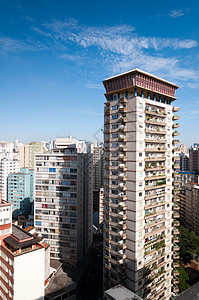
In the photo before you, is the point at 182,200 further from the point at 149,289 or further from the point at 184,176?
the point at 149,289

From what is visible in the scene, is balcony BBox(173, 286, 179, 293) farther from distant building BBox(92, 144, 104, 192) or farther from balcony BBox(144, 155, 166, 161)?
distant building BBox(92, 144, 104, 192)

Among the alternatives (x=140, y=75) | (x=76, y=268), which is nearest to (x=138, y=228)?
(x=140, y=75)

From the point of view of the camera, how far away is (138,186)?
29656 millimetres

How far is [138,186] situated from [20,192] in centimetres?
7913

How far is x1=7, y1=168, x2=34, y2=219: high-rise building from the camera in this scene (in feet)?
303

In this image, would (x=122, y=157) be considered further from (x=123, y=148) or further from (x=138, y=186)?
(x=138, y=186)

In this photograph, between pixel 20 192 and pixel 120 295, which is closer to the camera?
pixel 120 295

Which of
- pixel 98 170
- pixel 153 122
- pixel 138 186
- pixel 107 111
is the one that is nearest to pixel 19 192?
pixel 98 170

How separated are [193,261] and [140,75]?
58289 millimetres

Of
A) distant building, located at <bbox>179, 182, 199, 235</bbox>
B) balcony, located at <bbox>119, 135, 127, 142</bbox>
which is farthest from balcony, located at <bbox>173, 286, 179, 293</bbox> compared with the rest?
distant building, located at <bbox>179, 182, 199, 235</bbox>

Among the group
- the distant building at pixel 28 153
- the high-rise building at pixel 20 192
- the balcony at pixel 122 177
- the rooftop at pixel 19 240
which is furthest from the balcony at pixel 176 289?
the distant building at pixel 28 153

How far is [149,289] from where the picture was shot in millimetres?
31328

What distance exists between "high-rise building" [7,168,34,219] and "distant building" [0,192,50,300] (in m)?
61.9

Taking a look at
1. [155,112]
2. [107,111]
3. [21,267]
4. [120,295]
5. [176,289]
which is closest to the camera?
[120,295]
